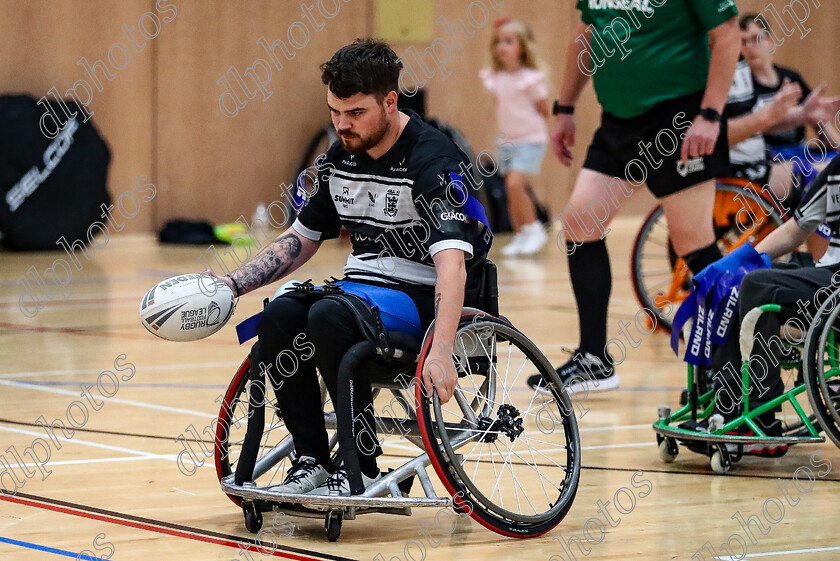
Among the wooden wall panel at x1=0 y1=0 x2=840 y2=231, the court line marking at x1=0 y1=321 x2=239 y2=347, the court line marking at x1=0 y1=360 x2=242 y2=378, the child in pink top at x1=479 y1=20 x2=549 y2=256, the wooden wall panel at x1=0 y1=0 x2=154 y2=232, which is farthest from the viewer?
the child in pink top at x1=479 y1=20 x2=549 y2=256

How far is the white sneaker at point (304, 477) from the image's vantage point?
3000 millimetres

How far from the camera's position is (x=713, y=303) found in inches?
152

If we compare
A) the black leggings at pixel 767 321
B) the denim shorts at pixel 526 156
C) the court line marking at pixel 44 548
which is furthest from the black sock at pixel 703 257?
the denim shorts at pixel 526 156

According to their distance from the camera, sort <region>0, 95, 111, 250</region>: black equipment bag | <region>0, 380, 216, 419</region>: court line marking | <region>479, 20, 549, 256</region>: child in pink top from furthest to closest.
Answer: <region>479, 20, 549, 256</region>: child in pink top
<region>0, 95, 111, 250</region>: black equipment bag
<region>0, 380, 216, 419</region>: court line marking

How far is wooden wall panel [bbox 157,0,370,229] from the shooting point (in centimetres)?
1103

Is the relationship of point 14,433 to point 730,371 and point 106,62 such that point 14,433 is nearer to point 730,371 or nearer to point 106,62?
point 730,371

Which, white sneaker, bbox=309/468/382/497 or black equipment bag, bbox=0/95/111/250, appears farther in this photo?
black equipment bag, bbox=0/95/111/250

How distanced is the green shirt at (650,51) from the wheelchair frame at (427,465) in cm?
194

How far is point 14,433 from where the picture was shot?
415 centimetres

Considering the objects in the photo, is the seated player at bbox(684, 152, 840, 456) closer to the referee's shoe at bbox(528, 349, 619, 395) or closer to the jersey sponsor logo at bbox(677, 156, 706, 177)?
the jersey sponsor logo at bbox(677, 156, 706, 177)

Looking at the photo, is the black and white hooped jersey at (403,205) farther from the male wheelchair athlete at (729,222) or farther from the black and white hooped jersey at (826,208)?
the male wheelchair athlete at (729,222)

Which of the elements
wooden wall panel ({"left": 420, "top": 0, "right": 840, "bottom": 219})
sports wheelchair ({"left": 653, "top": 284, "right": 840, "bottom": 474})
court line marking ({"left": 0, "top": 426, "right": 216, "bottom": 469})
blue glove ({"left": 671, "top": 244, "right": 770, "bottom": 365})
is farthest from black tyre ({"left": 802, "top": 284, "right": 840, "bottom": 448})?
wooden wall panel ({"left": 420, "top": 0, "right": 840, "bottom": 219})

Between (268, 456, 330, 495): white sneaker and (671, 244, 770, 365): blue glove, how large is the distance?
1.31 m

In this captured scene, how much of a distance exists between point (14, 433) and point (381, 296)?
1625 millimetres
